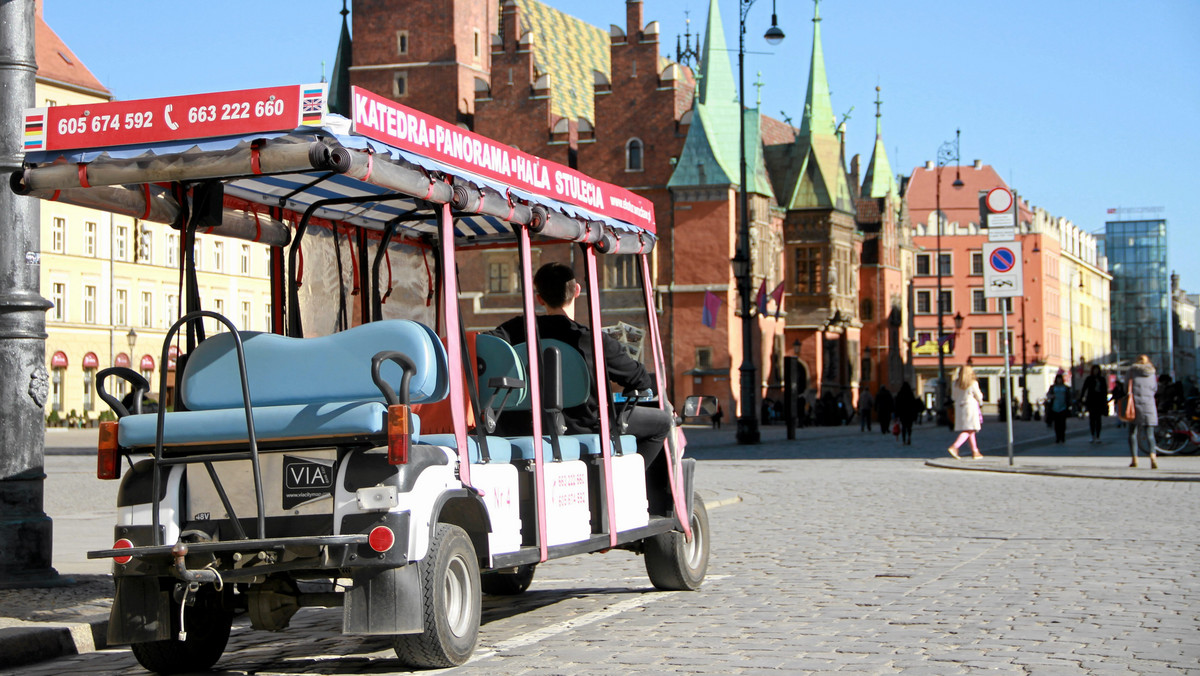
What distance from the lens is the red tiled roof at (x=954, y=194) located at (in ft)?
390

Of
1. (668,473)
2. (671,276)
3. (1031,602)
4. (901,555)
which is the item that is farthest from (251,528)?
(671,276)

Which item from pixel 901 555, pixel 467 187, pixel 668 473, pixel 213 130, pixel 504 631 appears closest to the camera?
pixel 213 130

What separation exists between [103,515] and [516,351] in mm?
9814

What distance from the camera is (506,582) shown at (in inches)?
368

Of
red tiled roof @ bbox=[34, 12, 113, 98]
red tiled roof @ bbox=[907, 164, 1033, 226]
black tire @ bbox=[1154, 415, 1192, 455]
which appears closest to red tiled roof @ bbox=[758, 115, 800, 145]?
red tiled roof @ bbox=[34, 12, 113, 98]

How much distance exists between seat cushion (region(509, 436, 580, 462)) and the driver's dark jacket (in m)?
0.19

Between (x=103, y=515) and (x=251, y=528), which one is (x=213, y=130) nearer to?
(x=251, y=528)

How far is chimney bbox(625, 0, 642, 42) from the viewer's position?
5566 centimetres

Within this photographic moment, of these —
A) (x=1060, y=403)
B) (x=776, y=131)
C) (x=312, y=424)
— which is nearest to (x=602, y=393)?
(x=312, y=424)

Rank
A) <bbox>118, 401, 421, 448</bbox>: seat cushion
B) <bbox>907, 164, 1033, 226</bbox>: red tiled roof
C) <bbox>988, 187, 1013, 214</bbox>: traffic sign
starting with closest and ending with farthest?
<bbox>118, 401, 421, 448</bbox>: seat cushion → <bbox>988, 187, 1013, 214</bbox>: traffic sign → <bbox>907, 164, 1033, 226</bbox>: red tiled roof

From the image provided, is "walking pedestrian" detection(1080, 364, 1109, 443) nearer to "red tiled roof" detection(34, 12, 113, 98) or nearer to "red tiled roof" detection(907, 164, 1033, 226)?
"red tiled roof" detection(34, 12, 113, 98)

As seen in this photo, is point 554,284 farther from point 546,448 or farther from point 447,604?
point 447,604

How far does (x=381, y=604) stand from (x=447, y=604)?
47 cm

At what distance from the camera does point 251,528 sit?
6.38 meters
